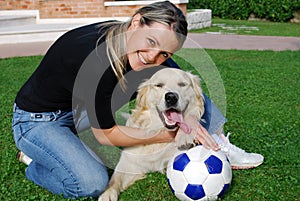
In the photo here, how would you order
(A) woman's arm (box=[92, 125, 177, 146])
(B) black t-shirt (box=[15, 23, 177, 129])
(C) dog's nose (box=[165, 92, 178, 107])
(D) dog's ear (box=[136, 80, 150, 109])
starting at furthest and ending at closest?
1. (D) dog's ear (box=[136, 80, 150, 109])
2. (C) dog's nose (box=[165, 92, 178, 107])
3. (A) woman's arm (box=[92, 125, 177, 146])
4. (B) black t-shirt (box=[15, 23, 177, 129])

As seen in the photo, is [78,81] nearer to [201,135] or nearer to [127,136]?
[127,136]

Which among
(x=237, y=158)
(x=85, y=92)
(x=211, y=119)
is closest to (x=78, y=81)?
(x=85, y=92)

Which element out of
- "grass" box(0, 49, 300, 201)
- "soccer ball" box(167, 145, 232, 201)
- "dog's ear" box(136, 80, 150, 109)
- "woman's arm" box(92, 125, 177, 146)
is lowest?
"grass" box(0, 49, 300, 201)

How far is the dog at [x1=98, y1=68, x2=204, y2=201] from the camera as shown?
3.46 meters

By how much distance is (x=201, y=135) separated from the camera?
11.0 ft

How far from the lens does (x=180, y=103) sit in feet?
11.3

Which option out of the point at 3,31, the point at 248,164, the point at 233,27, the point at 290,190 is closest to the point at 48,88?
the point at 248,164

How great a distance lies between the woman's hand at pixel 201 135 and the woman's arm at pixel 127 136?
0.16 m

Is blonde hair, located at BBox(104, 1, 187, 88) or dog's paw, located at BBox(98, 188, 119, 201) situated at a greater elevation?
blonde hair, located at BBox(104, 1, 187, 88)

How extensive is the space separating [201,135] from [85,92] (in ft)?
3.14

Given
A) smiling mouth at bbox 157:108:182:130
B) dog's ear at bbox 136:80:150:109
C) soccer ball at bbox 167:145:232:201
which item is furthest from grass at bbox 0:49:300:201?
dog's ear at bbox 136:80:150:109

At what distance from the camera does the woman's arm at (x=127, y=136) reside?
10.8ft

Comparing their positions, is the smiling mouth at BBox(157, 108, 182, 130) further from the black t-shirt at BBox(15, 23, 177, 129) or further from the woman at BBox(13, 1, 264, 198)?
the black t-shirt at BBox(15, 23, 177, 129)

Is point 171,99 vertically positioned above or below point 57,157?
above
